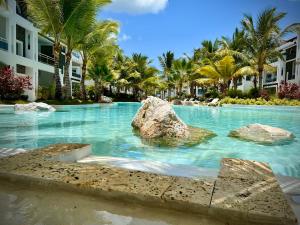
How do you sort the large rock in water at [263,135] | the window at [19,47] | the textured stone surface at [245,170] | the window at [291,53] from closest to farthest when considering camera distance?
the textured stone surface at [245,170] < the large rock in water at [263,135] < the window at [19,47] < the window at [291,53]

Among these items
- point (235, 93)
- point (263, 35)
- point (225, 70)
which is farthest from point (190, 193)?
point (235, 93)

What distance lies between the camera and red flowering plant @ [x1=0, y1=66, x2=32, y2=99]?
1716cm

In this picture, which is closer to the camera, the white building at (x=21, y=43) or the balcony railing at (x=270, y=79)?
the white building at (x=21, y=43)

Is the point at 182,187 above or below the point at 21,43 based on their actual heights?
below

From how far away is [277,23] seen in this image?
2516cm

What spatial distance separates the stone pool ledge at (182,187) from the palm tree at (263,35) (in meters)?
25.7

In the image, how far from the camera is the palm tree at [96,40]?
23.1m

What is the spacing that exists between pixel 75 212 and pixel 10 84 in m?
17.9

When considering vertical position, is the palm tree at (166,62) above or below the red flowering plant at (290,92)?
above

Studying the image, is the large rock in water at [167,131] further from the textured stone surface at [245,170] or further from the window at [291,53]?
the window at [291,53]

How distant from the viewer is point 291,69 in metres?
33.5

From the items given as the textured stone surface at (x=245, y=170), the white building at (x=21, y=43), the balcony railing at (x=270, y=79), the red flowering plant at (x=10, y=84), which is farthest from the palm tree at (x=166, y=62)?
the textured stone surface at (x=245, y=170)

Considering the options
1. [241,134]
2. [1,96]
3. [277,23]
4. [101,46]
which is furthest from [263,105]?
[1,96]

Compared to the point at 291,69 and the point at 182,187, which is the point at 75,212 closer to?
the point at 182,187
